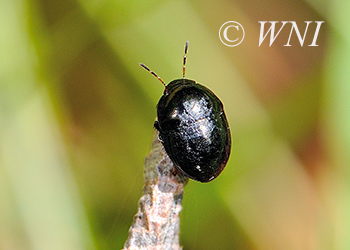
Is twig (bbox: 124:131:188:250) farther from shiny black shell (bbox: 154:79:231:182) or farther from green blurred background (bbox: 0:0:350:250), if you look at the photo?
green blurred background (bbox: 0:0:350:250)

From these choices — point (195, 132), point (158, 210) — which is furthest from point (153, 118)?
point (158, 210)

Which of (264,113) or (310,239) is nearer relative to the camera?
(310,239)

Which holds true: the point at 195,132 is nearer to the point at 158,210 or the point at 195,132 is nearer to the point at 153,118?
the point at 158,210

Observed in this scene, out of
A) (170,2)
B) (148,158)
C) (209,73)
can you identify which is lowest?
(148,158)

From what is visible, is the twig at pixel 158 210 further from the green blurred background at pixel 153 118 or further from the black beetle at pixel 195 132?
the green blurred background at pixel 153 118

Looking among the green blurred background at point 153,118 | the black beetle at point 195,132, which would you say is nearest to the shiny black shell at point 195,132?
the black beetle at point 195,132

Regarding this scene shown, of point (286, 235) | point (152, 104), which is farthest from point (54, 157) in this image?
point (286, 235)

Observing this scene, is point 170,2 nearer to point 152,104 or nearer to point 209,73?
point 209,73
